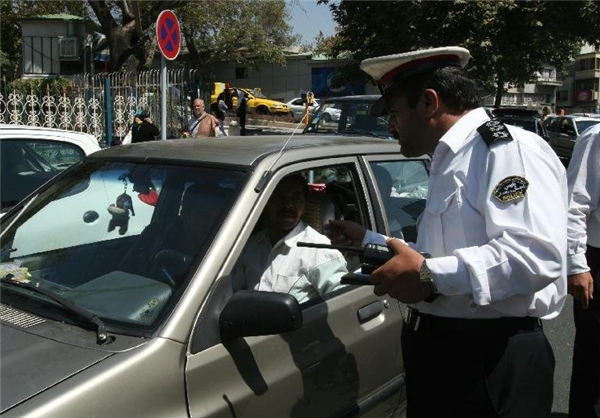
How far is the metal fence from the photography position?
11.4 meters

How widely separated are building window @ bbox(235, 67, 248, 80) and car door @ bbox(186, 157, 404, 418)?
42877 mm

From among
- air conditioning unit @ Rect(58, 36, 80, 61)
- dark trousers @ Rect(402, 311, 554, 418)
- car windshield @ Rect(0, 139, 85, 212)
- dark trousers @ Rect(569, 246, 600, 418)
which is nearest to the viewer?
dark trousers @ Rect(402, 311, 554, 418)

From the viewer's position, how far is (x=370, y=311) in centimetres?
243

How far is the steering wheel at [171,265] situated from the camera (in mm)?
1918

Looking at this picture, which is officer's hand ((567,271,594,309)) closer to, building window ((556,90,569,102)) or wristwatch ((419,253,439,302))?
wristwatch ((419,253,439,302))

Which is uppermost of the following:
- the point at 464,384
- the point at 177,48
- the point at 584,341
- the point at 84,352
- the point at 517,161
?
the point at 177,48

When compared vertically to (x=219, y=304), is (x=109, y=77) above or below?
above

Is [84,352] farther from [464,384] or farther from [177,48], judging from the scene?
[177,48]

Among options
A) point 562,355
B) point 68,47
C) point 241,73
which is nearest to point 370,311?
point 562,355

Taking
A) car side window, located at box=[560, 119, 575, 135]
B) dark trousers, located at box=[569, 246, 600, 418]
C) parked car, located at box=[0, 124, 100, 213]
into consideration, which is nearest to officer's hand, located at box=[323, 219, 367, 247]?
dark trousers, located at box=[569, 246, 600, 418]

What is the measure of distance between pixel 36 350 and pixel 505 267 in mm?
1294

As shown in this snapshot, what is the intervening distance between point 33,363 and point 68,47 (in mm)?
17869

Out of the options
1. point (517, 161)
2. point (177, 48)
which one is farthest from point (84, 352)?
point (177, 48)

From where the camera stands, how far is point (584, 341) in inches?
116
